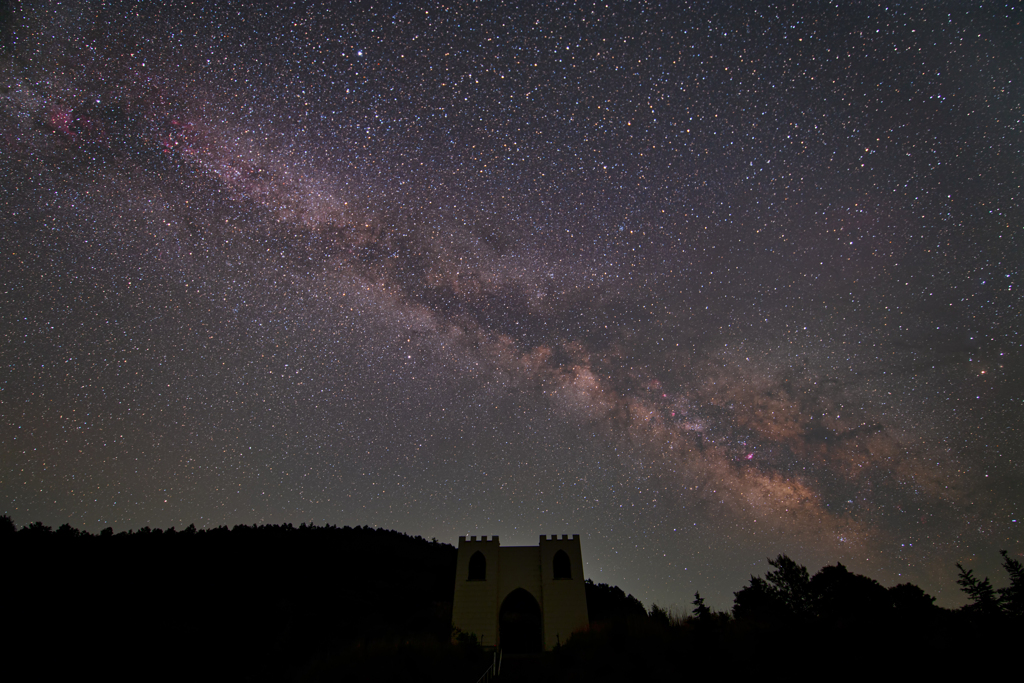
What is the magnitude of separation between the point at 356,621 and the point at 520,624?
27899 millimetres

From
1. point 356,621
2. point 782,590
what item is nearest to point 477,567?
point 356,621

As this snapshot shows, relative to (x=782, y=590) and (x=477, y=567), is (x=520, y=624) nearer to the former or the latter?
(x=477, y=567)

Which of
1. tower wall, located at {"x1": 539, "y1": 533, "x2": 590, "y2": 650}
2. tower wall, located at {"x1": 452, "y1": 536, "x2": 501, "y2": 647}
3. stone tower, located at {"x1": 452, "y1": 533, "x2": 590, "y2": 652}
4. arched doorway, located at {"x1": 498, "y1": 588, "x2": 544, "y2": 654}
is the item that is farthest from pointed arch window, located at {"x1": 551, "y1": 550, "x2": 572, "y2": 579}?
tower wall, located at {"x1": 452, "y1": 536, "x2": 501, "y2": 647}

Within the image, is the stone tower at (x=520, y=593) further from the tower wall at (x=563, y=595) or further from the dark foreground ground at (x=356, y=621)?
the dark foreground ground at (x=356, y=621)

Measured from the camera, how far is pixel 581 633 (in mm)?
22156

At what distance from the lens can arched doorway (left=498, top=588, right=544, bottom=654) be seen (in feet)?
80.9

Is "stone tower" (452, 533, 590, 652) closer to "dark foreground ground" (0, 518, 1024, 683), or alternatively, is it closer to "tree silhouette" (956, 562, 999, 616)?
"dark foreground ground" (0, 518, 1024, 683)

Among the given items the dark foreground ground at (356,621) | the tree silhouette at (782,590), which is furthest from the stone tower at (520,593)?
the tree silhouette at (782,590)

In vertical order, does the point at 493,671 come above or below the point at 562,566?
below

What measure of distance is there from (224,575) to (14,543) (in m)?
19.1

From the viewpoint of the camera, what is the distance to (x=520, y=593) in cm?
2594

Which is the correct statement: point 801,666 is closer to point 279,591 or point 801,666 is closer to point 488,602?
point 488,602

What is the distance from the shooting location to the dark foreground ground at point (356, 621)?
15352 mm

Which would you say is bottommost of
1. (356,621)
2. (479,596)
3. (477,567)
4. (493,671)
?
(493,671)
